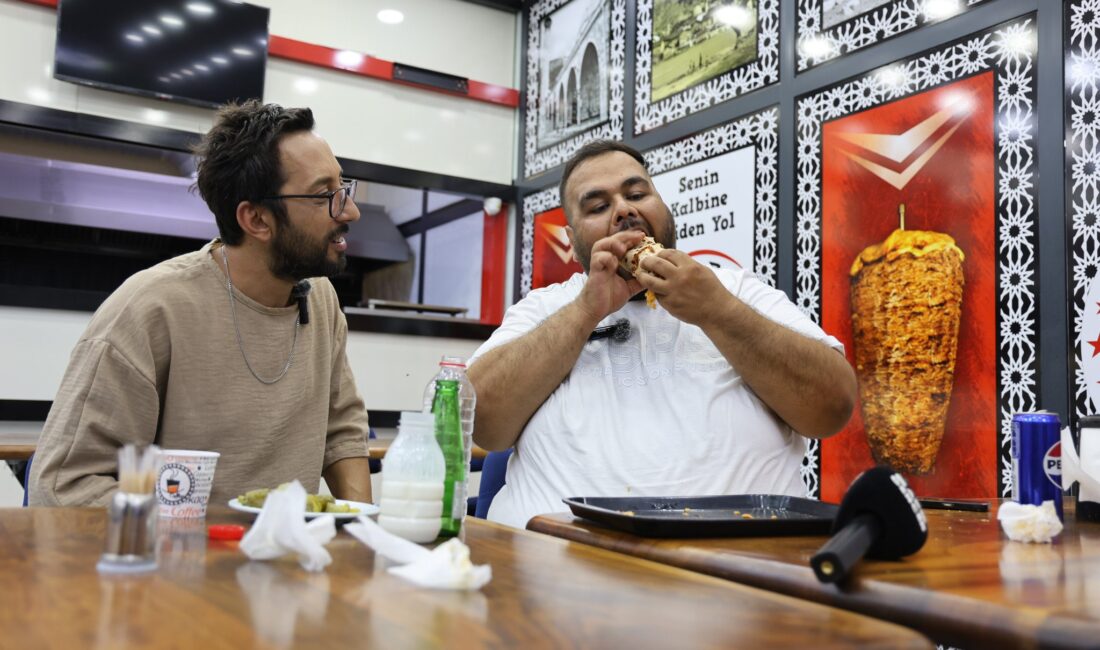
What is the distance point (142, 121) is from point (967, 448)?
4.33m

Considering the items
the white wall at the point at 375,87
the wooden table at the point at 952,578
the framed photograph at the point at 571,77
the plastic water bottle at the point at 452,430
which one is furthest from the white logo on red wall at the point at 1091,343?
the white wall at the point at 375,87

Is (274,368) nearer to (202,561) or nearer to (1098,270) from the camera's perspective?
(202,561)

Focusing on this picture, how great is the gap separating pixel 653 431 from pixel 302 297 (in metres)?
0.82

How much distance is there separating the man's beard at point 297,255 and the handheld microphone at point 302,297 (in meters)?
0.03

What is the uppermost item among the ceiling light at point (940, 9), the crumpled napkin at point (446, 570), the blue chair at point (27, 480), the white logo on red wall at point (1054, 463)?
the ceiling light at point (940, 9)

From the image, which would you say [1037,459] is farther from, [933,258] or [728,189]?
[728,189]

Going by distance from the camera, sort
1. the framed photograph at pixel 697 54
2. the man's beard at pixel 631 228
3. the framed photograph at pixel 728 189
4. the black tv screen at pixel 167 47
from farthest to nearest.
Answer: the black tv screen at pixel 167 47, the framed photograph at pixel 697 54, the framed photograph at pixel 728 189, the man's beard at pixel 631 228

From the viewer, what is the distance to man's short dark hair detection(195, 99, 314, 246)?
1.96 metres

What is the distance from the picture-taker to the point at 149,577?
785mm

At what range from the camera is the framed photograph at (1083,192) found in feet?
8.48

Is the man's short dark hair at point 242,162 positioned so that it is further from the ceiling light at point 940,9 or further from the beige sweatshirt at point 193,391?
the ceiling light at point 940,9

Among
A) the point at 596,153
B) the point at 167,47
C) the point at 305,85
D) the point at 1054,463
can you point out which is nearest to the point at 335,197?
the point at 596,153

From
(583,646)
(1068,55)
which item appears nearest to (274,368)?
(583,646)

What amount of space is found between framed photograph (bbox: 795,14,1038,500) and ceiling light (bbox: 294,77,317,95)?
3.07m
